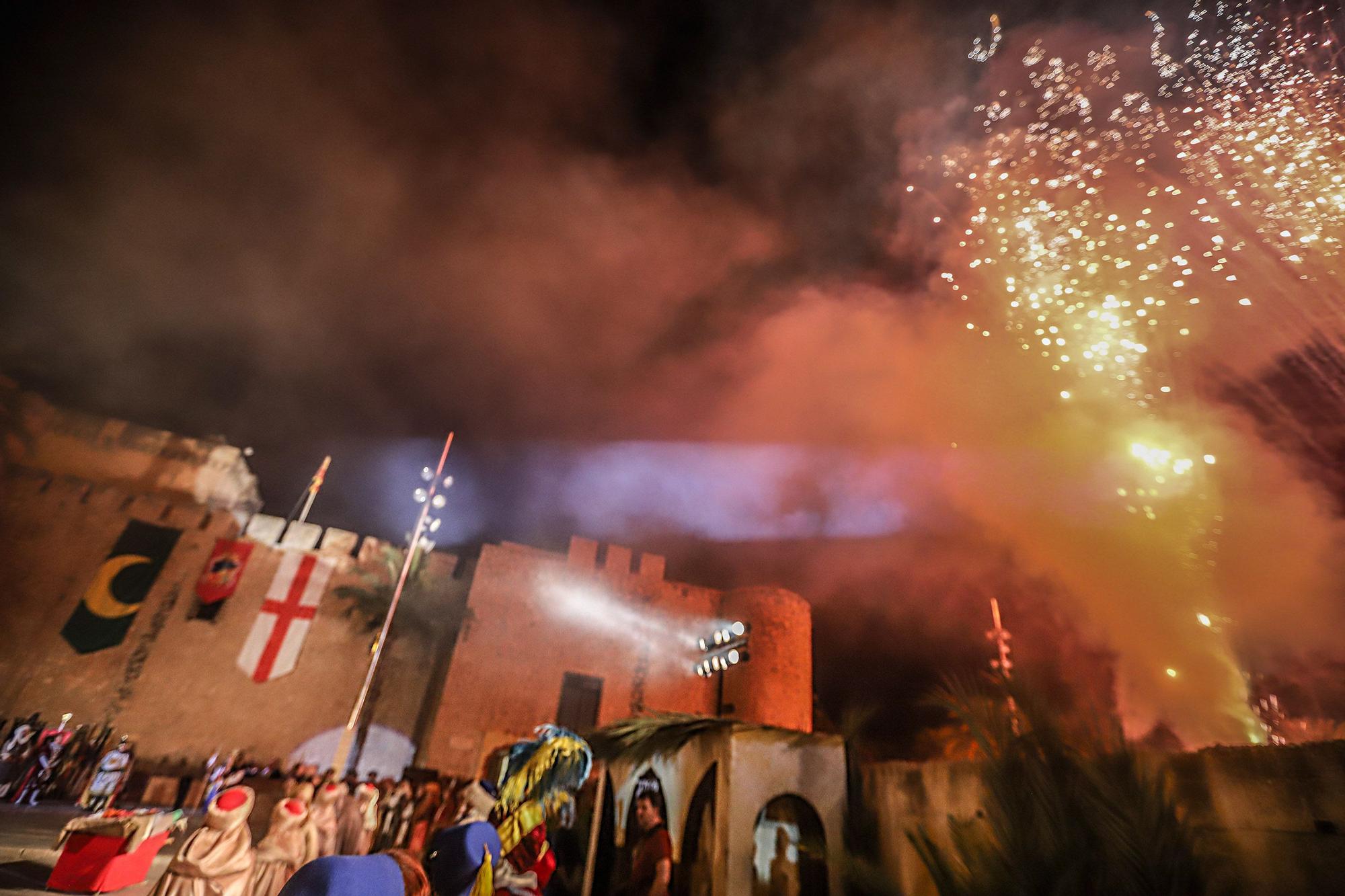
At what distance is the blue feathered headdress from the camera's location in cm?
405

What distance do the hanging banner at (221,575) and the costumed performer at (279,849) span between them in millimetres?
15688

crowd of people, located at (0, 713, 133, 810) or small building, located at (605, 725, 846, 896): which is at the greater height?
small building, located at (605, 725, 846, 896)

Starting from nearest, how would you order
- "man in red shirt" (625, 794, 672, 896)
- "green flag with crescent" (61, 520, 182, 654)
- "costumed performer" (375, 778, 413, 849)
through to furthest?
"man in red shirt" (625, 794, 672, 896) → "costumed performer" (375, 778, 413, 849) → "green flag with crescent" (61, 520, 182, 654)

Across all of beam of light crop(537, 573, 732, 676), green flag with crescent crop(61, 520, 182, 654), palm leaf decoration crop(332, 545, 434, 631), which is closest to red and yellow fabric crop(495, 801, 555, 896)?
beam of light crop(537, 573, 732, 676)

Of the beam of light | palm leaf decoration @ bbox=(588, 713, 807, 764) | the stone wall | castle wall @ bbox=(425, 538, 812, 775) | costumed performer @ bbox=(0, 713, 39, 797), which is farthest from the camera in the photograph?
the beam of light

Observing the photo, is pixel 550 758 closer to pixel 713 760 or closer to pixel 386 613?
pixel 713 760

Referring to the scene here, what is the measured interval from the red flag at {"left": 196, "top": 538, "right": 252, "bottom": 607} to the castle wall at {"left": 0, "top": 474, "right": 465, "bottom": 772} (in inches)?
7.5

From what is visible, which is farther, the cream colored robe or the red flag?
the red flag

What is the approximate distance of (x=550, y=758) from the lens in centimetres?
412

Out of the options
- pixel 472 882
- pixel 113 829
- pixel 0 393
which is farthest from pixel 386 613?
pixel 472 882

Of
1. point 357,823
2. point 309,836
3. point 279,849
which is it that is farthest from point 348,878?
point 357,823

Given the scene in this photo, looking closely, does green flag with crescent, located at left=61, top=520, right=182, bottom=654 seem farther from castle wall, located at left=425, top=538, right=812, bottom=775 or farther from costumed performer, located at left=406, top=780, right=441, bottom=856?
costumed performer, located at left=406, top=780, right=441, bottom=856

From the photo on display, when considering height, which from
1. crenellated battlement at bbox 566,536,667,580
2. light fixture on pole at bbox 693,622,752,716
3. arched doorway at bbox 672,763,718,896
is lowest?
arched doorway at bbox 672,763,718,896

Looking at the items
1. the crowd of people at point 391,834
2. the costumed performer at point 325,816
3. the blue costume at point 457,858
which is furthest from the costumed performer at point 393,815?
the blue costume at point 457,858
